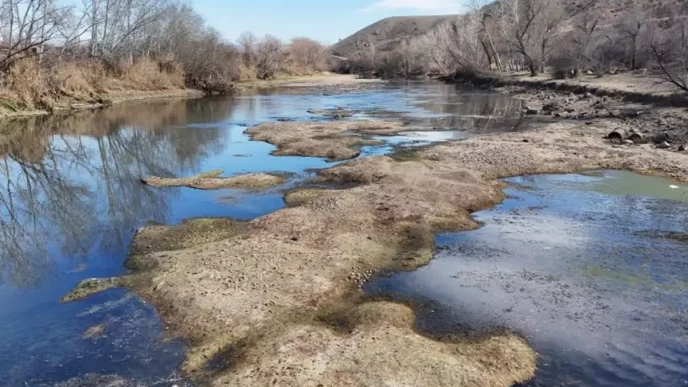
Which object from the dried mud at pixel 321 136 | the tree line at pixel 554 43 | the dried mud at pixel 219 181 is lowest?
the dried mud at pixel 219 181

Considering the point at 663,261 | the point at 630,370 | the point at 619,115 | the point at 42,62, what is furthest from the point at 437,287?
the point at 42,62

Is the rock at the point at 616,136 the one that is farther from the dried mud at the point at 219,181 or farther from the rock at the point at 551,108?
the dried mud at the point at 219,181

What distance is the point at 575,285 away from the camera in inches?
336

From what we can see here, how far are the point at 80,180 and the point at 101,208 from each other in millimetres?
3985

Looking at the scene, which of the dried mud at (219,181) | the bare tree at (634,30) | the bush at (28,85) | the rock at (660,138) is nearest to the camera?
the dried mud at (219,181)

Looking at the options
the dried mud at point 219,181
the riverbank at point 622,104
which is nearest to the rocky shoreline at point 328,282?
the dried mud at point 219,181

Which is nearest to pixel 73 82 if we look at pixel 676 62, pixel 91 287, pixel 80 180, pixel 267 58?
pixel 80 180

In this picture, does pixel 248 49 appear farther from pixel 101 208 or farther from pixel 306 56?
pixel 101 208

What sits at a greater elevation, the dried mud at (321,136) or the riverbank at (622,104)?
the riverbank at (622,104)

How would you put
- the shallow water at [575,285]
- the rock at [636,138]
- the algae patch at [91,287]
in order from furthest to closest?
the rock at [636,138], the algae patch at [91,287], the shallow water at [575,285]

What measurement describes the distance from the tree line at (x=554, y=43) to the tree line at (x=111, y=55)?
3182 centimetres

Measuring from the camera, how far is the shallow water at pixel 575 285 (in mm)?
6566

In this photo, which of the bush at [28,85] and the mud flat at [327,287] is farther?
the bush at [28,85]

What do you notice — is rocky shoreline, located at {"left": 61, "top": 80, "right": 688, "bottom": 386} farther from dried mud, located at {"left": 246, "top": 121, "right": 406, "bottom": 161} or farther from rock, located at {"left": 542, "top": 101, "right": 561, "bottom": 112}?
rock, located at {"left": 542, "top": 101, "right": 561, "bottom": 112}
